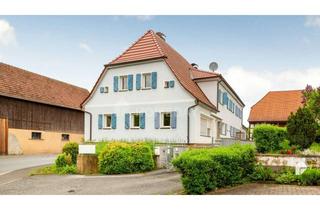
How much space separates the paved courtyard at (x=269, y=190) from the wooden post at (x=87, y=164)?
23.4 ft

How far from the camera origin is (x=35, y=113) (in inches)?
1234

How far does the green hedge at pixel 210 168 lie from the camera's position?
9938 millimetres

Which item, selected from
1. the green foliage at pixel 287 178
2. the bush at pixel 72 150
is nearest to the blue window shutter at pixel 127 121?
the bush at pixel 72 150

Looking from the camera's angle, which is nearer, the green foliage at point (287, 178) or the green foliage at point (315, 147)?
the green foliage at point (287, 178)

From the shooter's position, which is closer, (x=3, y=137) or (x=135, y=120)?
(x=135, y=120)

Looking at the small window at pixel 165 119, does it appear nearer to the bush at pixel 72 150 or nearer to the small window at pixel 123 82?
the small window at pixel 123 82

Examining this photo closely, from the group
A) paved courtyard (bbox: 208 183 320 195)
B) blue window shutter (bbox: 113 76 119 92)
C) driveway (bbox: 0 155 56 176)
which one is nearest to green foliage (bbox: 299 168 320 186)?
paved courtyard (bbox: 208 183 320 195)

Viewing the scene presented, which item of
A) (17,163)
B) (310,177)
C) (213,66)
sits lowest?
(17,163)

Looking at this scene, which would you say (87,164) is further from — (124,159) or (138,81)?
(138,81)

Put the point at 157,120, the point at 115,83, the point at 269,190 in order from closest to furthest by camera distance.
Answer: the point at 269,190
the point at 157,120
the point at 115,83

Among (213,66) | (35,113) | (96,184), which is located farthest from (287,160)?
(35,113)

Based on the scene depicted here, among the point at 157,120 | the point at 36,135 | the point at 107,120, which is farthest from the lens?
the point at 36,135

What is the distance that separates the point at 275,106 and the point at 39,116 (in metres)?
20.8

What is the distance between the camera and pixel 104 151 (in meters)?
16.1
